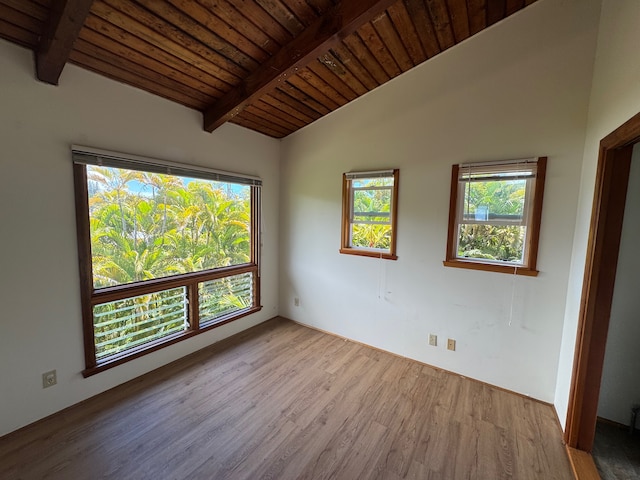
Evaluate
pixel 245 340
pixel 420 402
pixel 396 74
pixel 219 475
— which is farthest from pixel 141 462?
pixel 396 74

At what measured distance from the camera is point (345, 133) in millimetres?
3064

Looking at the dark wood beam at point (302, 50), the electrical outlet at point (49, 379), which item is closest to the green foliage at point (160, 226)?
the electrical outlet at point (49, 379)

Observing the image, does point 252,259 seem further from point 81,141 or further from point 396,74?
point 396,74

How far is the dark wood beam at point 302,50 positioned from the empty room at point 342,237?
15 millimetres

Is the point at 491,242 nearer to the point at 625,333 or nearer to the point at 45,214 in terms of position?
the point at 625,333

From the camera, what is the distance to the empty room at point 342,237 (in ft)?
5.47

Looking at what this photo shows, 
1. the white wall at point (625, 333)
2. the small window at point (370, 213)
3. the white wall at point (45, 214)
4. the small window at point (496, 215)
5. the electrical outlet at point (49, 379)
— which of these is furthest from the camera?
the small window at point (370, 213)

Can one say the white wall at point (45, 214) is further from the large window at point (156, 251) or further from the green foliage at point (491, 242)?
the green foliage at point (491, 242)

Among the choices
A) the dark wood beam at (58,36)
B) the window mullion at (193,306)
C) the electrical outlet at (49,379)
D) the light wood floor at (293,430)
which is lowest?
the light wood floor at (293,430)

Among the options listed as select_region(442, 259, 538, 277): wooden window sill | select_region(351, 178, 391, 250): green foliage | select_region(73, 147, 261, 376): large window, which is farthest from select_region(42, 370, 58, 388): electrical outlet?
select_region(442, 259, 538, 277): wooden window sill

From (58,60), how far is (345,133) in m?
2.34

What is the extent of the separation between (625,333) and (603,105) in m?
1.56

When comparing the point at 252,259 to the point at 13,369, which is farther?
the point at 252,259

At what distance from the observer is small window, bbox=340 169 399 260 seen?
282 cm
